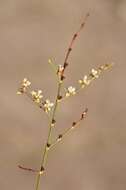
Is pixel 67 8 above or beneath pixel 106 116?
above

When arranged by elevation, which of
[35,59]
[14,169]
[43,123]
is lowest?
[14,169]

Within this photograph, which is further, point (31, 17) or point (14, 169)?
point (31, 17)

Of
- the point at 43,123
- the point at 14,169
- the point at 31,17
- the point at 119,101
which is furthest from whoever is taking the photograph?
the point at 31,17

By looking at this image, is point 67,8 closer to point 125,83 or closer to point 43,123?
point 125,83

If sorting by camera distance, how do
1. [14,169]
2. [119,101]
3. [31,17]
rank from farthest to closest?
[31,17] < [119,101] < [14,169]

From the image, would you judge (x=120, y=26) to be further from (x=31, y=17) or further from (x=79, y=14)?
(x=31, y=17)

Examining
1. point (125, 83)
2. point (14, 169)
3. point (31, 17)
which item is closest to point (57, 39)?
point (31, 17)

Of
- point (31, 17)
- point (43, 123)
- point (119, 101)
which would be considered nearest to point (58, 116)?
point (43, 123)
